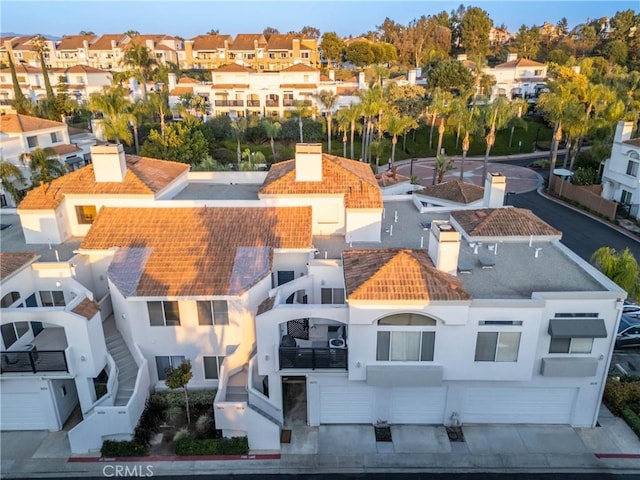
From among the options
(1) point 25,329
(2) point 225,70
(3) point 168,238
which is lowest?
(1) point 25,329

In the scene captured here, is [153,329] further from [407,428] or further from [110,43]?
[110,43]

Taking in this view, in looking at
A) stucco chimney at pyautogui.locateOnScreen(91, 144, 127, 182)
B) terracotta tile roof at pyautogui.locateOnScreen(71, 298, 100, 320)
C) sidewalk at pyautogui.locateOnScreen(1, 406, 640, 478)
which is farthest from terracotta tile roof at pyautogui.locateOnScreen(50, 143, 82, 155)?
sidewalk at pyautogui.locateOnScreen(1, 406, 640, 478)

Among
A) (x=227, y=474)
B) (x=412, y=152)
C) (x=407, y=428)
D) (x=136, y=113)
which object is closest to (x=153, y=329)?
(x=227, y=474)

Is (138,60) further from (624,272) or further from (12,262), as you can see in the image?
(624,272)

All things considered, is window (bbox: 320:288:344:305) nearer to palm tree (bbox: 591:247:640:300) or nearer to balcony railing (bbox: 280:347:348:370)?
balcony railing (bbox: 280:347:348:370)

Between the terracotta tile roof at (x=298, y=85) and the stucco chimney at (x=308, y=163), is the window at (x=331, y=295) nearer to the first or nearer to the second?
the stucco chimney at (x=308, y=163)

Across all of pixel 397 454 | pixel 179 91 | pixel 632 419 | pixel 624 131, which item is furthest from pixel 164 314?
pixel 179 91
